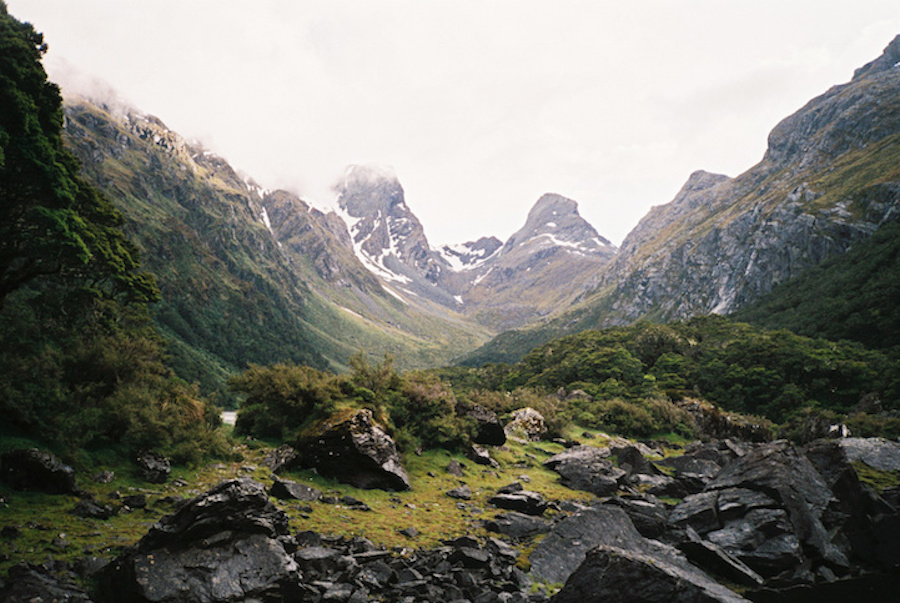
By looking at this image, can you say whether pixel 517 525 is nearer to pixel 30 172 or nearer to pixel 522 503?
pixel 522 503

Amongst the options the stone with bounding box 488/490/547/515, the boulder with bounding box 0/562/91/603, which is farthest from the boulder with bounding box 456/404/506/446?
the boulder with bounding box 0/562/91/603

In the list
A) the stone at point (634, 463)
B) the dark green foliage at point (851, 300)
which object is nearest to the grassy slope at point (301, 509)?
the stone at point (634, 463)

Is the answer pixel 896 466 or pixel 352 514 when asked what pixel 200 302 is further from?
pixel 896 466

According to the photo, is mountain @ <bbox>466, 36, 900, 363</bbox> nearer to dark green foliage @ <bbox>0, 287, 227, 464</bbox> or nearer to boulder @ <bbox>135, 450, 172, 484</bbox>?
dark green foliage @ <bbox>0, 287, 227, 464</bbox>

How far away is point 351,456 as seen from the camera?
14.2 metres

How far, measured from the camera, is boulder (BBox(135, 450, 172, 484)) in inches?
441

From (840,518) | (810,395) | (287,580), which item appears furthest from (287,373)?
(810,395)

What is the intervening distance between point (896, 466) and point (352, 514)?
23960mm

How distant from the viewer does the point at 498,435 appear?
22.5 metres

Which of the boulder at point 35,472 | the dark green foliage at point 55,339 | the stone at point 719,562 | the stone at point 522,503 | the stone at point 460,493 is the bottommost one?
the stone at point 460,493

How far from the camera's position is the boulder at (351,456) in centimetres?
1413

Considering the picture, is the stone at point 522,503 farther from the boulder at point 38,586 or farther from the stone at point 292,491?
the boulder at point 38,586

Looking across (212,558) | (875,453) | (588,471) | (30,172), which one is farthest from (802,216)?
(30,172)

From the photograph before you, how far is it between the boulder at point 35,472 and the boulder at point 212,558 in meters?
4.33
